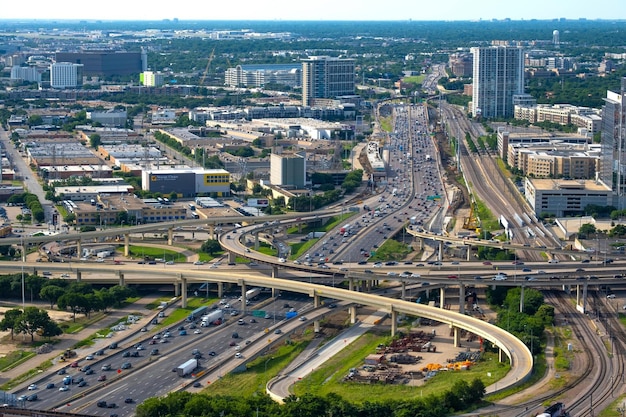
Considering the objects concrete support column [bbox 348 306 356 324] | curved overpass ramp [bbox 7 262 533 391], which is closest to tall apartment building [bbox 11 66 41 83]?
curved overpass ramp [bbox 7 262 533 391]

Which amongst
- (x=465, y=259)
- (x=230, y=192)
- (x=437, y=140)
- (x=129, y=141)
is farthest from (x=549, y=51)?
(x=465, y=259)

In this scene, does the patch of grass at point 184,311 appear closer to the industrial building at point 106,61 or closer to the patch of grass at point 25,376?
the patch of grass at point 25,376

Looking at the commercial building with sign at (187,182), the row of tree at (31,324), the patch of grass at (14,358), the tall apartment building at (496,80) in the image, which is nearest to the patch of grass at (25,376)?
the patch of grass at (14,358)

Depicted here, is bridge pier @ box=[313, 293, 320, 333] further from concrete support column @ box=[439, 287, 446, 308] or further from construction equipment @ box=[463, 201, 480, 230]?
construction equipment @ box=[463, 201, 480, 230]

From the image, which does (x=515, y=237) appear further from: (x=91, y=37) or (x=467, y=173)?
(x=91, y=37)

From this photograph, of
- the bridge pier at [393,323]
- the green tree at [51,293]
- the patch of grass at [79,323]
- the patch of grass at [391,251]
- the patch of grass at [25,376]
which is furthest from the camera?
the patch of grass at [391,251]

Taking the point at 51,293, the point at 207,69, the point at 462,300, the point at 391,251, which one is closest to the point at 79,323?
the point at 51,293
